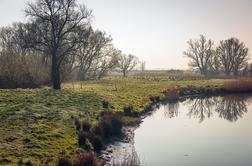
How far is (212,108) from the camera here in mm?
36531

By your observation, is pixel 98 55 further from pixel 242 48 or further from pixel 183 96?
pixel 242 48

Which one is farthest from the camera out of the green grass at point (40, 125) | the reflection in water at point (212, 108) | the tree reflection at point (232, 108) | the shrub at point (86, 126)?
the reflection in water at point (212, 108)

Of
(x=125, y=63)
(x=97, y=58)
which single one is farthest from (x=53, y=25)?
(x=125, y=63)

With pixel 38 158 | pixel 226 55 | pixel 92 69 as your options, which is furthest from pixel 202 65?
pixel 38 158

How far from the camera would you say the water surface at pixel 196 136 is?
53.3ft

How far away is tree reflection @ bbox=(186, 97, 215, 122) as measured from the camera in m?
32.3

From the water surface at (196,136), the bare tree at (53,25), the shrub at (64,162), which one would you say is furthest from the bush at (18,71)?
the shrub at (64,162)

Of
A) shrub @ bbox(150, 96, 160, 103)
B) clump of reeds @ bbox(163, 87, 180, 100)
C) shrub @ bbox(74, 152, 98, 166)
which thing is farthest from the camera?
clump of reeds @ bbox(163, 87, 180, 100)

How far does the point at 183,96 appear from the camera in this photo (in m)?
47.8

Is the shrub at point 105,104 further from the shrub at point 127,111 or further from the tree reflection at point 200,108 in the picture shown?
the tree reflection at point 200,108

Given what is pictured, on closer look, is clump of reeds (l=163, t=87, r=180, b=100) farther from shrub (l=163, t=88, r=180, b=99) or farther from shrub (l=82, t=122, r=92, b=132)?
shrub (l=82, t=122, r=92, b=132)

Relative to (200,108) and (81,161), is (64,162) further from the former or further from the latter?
(200,108)

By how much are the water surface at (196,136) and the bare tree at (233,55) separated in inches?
2372

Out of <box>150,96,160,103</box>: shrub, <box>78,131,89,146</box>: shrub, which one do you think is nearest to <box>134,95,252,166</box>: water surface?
<box>150,96,160,103</box>: shrub
